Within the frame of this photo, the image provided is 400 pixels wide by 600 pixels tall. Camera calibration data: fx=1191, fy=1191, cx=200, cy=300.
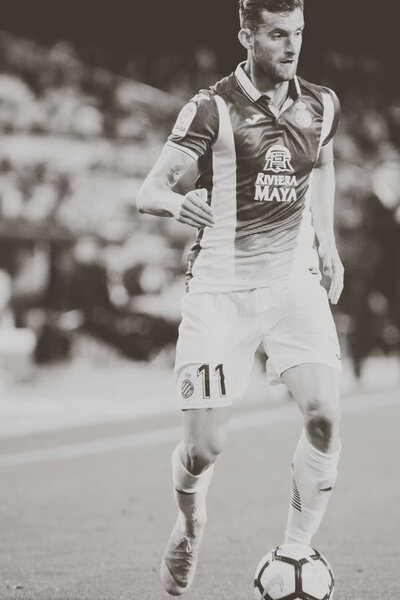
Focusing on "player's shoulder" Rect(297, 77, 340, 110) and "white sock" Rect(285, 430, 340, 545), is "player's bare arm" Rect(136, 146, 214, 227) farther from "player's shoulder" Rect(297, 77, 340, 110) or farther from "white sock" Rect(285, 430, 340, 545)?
"white sock" Rect(285, 430, 340, 545)

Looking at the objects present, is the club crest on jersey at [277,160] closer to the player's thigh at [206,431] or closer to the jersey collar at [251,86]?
the jersey collar at [251,86]

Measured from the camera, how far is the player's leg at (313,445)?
4551mm

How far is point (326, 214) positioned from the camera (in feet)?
16.6

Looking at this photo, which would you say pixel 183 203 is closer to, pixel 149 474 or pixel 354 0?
pixel 149 474

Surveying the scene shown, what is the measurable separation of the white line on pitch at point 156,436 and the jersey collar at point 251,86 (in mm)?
5438

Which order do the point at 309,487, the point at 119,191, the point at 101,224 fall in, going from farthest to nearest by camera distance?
the point at 119,191 → the point at 101,224 → the point at 309,487

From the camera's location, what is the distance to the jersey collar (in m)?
4.67

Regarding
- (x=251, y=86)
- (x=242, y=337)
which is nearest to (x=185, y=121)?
(x=251, y=86)

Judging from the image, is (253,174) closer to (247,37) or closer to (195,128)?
(195,128)

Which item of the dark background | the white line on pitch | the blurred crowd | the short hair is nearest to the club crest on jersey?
the short hair

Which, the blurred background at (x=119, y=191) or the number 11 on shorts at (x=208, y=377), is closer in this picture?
the number 11 on shorts at (x=208, y=377)

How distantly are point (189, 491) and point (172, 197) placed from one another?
1280mm

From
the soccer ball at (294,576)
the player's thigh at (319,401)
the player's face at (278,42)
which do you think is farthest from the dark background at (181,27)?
the soccer ball at (294,576)

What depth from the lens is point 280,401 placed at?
585 inches
